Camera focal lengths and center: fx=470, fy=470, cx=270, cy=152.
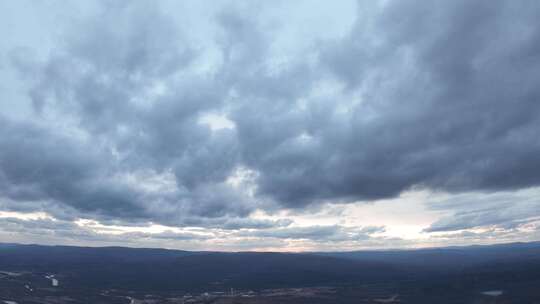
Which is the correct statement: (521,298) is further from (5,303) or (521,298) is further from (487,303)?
(5,303)

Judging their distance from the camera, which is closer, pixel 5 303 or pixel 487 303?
pixel 487 303

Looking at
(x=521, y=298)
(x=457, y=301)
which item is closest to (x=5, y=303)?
(x=457, y=301)

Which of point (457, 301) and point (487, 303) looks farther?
point (457, 301)

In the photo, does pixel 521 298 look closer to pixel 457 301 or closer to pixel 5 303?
pixel 457 301

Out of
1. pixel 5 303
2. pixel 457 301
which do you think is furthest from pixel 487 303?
pixel 5 303

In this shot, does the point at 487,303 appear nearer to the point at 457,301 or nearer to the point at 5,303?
the point at 457,301
